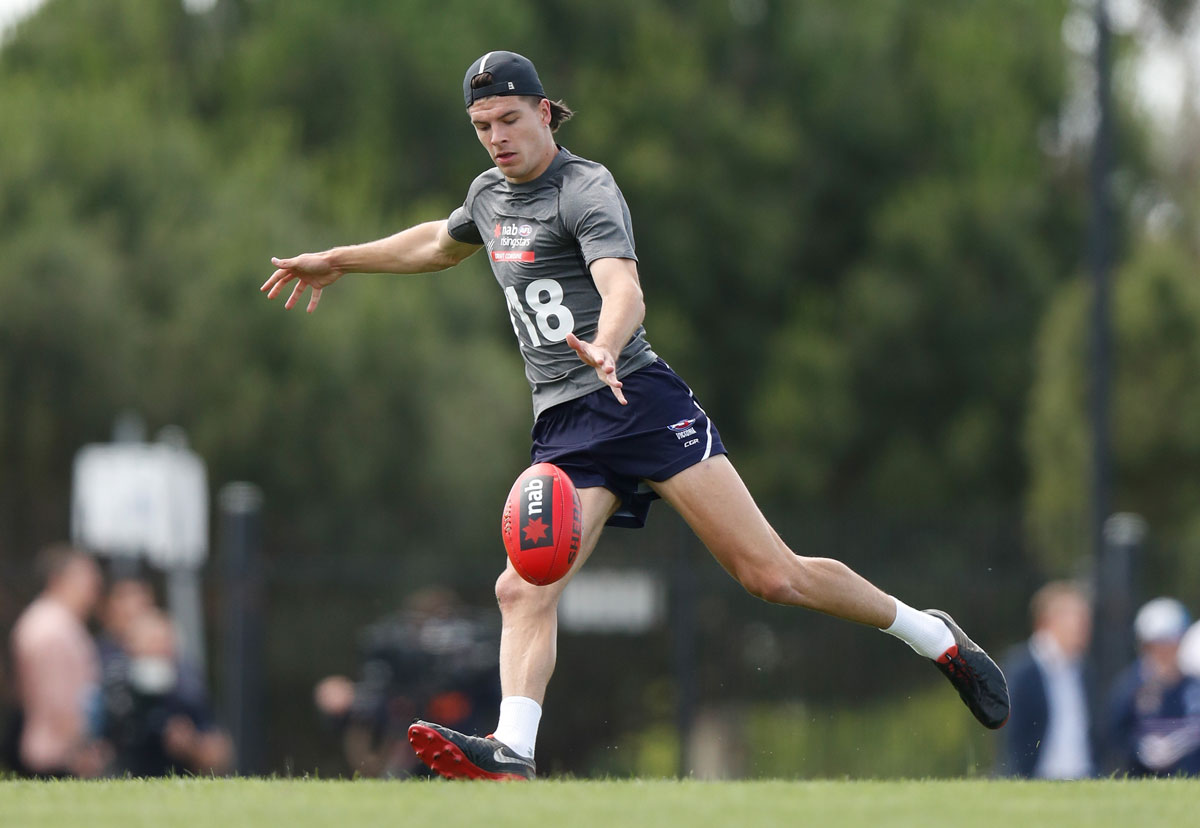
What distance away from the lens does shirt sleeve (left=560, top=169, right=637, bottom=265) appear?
21.4ft

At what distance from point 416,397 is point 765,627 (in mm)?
8492

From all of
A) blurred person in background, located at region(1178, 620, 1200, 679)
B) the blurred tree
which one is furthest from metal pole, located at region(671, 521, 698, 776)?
the blurred tree

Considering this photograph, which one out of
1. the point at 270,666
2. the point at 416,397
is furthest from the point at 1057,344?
the point at 270,666

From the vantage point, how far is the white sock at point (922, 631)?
750cm

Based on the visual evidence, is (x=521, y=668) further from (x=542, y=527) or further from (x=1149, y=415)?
(x=1149, y=415)

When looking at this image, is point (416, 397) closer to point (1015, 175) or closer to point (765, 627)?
point (765, 627)

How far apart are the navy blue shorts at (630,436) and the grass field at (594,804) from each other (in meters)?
1.08

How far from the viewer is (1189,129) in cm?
3631

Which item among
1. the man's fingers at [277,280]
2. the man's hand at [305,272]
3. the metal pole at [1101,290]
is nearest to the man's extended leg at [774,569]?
the man's hand at [305,272]

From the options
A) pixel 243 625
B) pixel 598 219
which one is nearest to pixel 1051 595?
pixel 243 625

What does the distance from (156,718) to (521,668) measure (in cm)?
603

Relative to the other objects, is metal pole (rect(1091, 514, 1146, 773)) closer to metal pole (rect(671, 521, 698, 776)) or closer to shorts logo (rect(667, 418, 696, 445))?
metal pole (rect(671, 521, 698, 776))

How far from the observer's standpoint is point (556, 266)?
22.2 feet

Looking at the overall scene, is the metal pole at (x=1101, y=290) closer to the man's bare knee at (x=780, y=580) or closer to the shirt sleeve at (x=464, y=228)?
the man's bare knee at (x=780, y=580)
